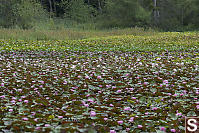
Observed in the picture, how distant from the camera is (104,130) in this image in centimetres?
293

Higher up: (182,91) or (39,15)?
(39,15)

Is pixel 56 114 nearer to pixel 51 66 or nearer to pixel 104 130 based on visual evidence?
pixel 104 130

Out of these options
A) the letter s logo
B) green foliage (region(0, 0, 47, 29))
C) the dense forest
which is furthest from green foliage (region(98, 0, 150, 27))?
the letter s logo

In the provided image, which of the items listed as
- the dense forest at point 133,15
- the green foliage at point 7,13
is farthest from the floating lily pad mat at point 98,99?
the green foliage at point 7,13

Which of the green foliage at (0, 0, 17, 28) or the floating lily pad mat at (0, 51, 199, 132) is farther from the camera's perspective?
the green foliage at (0, 0, 17, 28)

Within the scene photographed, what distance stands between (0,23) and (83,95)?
23.6m

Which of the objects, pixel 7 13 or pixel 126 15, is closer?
pixel 7 13

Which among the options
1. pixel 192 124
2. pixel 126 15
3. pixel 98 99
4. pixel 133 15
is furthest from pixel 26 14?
pixel 192 124

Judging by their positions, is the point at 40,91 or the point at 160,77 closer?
the point at 40,91

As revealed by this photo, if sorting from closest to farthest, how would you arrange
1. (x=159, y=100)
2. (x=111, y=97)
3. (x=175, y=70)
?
1. (x=159, y=100)
2. (x=111, y=97)
3. (x=175, y=70)

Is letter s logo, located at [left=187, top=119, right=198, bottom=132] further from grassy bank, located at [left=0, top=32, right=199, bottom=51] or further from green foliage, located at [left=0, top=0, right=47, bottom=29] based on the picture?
green foliage, located at [left=0, top=0, right=47, bottom=29]

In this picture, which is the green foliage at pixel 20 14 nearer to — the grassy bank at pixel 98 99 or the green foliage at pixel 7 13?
the green foliage at pixel 7 13

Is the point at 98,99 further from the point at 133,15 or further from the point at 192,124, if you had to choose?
the point at 133,15

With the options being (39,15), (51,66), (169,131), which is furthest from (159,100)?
(39,15)
